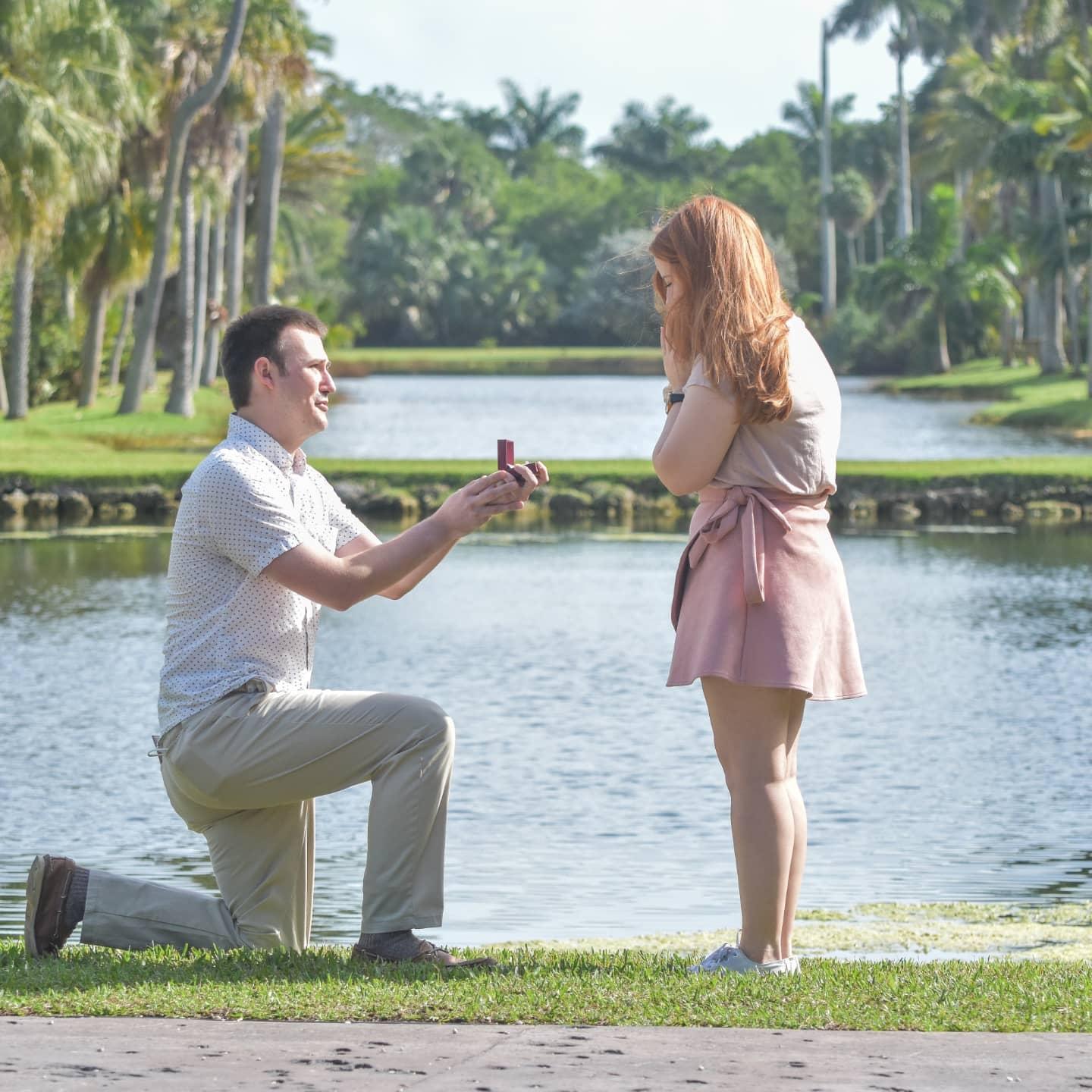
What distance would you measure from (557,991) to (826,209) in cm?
7966

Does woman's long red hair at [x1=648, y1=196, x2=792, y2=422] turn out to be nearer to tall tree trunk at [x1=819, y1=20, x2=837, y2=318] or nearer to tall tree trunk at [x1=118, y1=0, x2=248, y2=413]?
tall tree trunk at [x1=118, y1=0, x2=248, y2=413]

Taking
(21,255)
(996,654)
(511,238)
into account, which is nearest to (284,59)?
(21,255)

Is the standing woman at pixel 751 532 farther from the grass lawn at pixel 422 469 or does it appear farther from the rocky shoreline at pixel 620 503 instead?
the grass lawn at pixel 422 469

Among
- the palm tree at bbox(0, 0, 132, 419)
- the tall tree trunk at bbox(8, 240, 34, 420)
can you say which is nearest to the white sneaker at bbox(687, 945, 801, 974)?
the palm tree at bbox(0, 0, 132, 419)

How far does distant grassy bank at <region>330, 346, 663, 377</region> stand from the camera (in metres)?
82.9

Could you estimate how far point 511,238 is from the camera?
103m

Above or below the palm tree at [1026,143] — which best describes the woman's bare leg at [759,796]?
below

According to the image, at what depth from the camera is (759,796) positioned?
450 centimetres

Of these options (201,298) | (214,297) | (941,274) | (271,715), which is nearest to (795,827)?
(271,715)

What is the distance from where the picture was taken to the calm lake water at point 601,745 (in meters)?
7.39

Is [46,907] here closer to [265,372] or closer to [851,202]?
[265,372]

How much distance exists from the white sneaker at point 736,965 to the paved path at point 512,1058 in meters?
0.67

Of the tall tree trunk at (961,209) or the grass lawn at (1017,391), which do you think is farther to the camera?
the tall tree trunk at (961,209)

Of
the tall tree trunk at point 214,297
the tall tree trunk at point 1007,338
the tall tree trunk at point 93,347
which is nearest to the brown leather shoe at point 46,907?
the tall tree trunk at point 93,347
